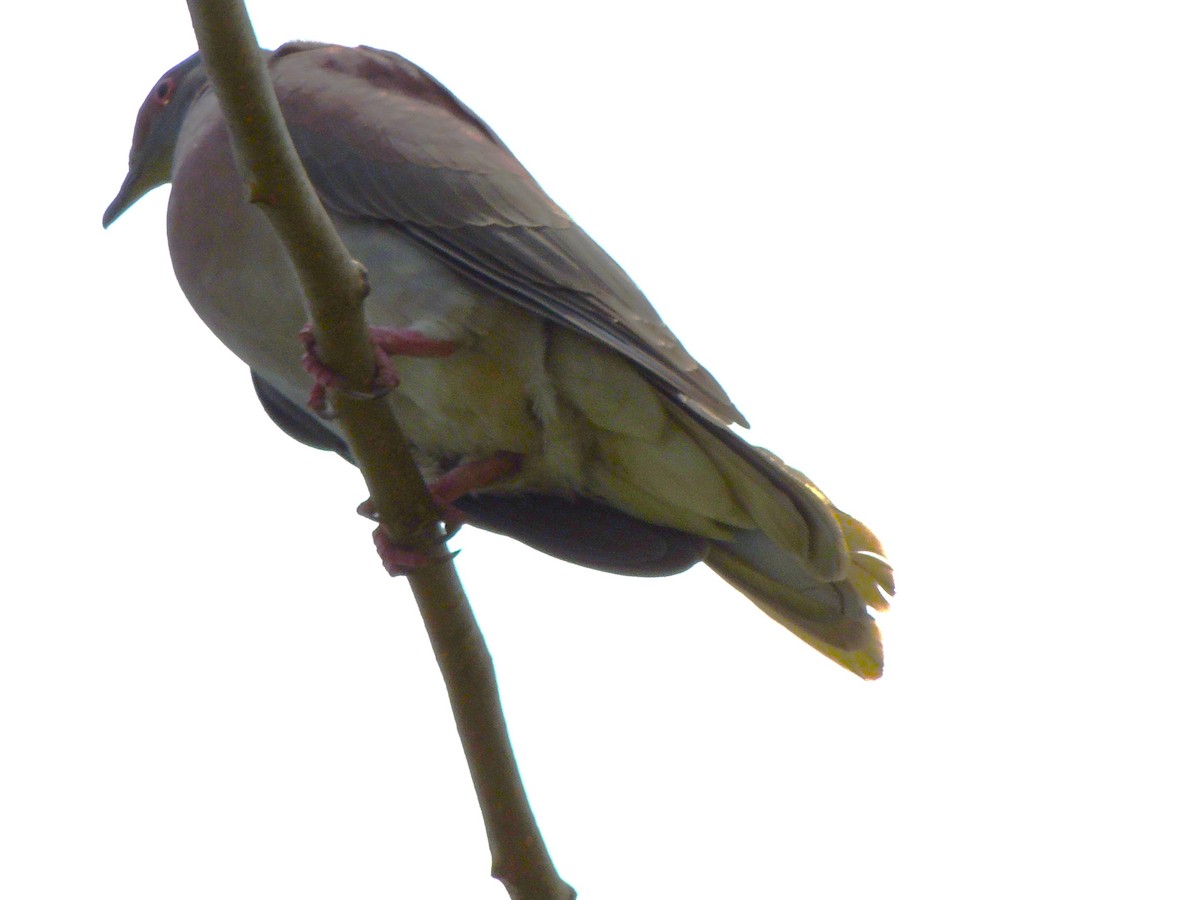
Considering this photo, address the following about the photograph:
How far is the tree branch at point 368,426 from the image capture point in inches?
100

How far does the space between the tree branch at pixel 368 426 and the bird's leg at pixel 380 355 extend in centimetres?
2

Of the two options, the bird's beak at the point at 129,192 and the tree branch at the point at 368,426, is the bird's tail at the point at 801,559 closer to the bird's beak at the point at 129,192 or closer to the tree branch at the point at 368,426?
the tree branch at the point at 368,426

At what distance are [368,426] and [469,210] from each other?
989mm

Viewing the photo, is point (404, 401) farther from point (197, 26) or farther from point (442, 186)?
point (197, 26)

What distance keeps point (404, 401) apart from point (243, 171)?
148 centimetres

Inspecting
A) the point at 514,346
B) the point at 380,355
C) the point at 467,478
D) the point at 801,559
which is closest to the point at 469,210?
the point at 514,346

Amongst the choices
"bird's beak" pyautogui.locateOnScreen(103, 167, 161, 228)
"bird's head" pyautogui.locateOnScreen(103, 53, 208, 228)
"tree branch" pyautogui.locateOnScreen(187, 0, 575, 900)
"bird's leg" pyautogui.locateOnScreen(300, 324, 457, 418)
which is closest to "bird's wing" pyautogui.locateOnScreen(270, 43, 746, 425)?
"bird's leg" pyautogui.locateOnScreen(300, 324, 457, 418)

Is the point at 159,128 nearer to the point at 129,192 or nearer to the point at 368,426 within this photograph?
the point at 129,192

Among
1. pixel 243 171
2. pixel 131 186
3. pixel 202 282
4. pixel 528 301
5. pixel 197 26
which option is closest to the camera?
pixel 197 26

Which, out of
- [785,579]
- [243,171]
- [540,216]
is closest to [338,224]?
[540,216]

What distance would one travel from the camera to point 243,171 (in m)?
2.65

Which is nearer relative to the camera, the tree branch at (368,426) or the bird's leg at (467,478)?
the tree branch at (368,426)

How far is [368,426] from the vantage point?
9.92 ft

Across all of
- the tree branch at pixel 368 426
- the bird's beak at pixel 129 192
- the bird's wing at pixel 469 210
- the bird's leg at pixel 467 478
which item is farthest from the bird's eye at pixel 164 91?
the tree branch at pixel 368 426
